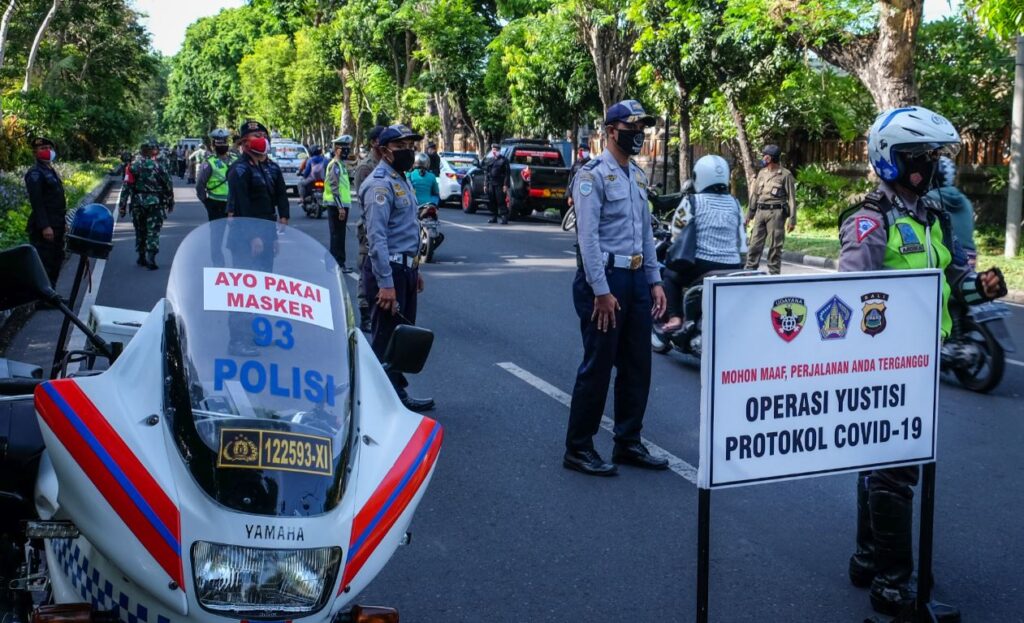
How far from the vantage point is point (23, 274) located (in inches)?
132

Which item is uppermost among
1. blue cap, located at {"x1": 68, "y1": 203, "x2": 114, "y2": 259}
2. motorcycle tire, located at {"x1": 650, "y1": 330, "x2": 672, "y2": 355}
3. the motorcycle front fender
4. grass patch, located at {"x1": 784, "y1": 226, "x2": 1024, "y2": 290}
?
blue cap, located at {"x1": 68, "y1": 203, "x2": 114, "y2": 259}

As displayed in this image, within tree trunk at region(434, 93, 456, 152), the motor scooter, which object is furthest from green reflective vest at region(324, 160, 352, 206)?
tree trunk at region(434, 93, 456, 152)

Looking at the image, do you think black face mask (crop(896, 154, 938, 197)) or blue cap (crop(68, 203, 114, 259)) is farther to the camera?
black face mask (crop(896, 154, 938, 197))

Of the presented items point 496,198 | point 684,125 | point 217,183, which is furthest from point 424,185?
point 684,125

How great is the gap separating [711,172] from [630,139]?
317 centimetres

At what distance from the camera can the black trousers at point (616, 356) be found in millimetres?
6066

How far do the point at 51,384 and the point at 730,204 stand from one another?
22.2 feet

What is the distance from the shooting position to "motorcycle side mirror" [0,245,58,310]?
3.33m

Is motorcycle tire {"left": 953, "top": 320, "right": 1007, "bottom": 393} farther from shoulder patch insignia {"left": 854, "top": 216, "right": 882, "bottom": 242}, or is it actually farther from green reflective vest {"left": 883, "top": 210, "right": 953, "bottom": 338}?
shoulder patch insignia {"left": 854, "top": 216, "right": 882, "bottom": 242}

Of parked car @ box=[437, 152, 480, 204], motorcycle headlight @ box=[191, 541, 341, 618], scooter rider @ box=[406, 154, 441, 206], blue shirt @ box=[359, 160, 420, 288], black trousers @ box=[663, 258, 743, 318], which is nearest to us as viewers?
motorcycle headlight @ box=[191, 541, 341, 618]

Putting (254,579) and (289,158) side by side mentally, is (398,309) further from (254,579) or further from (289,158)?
(289,158)

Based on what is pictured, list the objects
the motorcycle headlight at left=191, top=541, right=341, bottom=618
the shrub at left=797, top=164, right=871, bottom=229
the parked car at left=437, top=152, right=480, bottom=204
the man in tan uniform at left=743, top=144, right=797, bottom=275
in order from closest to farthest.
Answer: the motorcycle headlight at left=191, top=541, right=341, bottom=618 < the man in tan uniform at left=743, top=144, right=797, bottom=275 < the shrub at left=797, top=164, right=871, bottom=229 < the parked car at left=437, top=152, right=480, bottom=204

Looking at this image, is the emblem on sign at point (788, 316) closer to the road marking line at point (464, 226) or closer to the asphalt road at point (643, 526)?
the asphalt road at point (643, 526)

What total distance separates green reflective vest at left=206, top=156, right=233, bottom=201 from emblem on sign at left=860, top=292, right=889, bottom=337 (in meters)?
10.6
